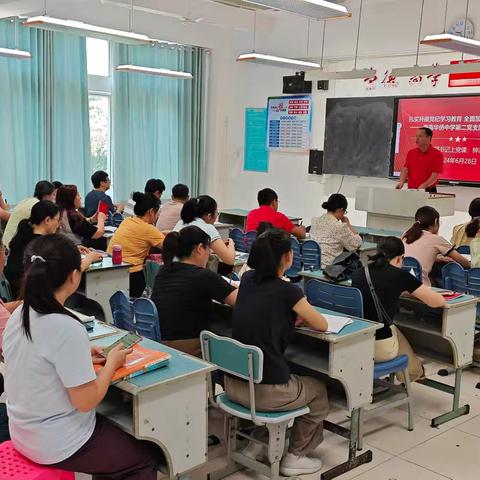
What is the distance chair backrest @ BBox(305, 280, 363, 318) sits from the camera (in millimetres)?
3464

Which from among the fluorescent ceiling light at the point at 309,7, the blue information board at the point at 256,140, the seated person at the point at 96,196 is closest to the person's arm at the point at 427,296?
the fluorescent ceiling light at the point at 309,7

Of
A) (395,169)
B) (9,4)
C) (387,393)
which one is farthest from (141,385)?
(395,169)

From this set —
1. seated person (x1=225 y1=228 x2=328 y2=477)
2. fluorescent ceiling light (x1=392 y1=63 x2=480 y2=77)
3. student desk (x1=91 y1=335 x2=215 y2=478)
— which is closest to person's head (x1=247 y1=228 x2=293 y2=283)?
seated person (x1=225 y1=228 x2=328 y2=477)

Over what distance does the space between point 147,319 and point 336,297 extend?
44.1 inches

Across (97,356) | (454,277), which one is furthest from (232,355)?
(454,277)

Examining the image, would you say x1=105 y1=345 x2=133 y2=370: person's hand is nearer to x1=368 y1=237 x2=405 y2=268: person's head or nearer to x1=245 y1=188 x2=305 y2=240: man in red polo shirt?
x1=368 y1=237 x2=405 y2=268: person's head

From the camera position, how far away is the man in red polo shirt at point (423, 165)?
698 centimetres

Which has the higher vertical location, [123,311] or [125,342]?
[125,342]

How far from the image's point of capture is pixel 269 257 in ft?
9.46

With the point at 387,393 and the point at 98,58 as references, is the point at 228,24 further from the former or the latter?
the point at 387,393

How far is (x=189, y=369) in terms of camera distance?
244 centimetres

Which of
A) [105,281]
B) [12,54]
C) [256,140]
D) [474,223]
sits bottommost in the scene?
[105,281]

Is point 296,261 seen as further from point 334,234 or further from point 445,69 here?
point 445,69

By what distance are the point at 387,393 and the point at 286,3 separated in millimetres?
2699
